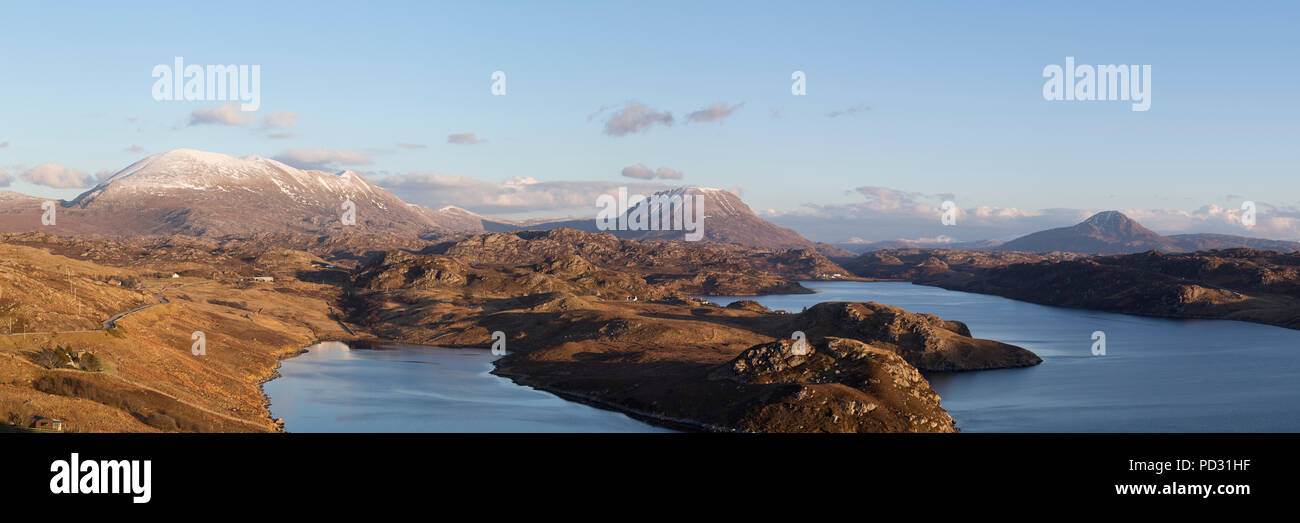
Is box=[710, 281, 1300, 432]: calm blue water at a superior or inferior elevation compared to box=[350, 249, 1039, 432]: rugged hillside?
inferior

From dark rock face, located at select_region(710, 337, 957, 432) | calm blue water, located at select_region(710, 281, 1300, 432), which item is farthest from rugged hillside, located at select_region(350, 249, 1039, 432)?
calm blue water, located at select_region(710, 281, 1300, 432)

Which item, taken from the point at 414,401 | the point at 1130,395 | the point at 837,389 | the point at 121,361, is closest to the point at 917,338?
the point at 1130,395

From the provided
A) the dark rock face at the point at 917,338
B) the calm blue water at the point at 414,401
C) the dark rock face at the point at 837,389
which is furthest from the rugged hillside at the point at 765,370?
the calm blue water at the point at 414,401

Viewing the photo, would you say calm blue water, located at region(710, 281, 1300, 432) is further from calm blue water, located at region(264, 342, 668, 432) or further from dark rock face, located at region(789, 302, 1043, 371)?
calm blue water, located at region(264, 342, 668, 432)

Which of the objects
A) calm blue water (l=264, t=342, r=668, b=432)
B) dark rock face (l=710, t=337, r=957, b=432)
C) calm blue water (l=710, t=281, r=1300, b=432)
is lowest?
calm blue water (l=710, t=281, r=1300, b=432)

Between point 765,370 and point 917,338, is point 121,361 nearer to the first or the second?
point 765,370
